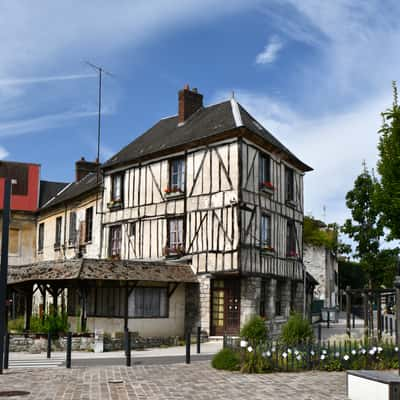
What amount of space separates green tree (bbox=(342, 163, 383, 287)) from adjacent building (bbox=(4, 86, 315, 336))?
261cm

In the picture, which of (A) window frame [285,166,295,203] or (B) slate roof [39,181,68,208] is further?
(B) slate roof [39,181,68,208]

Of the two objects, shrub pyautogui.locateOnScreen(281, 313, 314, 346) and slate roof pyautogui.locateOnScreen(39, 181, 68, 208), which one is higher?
slate roof pyautogui.locateOnScreen(39, 181, 68, 208)

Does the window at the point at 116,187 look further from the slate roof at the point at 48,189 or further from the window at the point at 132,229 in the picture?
the slate roof at the point at 48,189

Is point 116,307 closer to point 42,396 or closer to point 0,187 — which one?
point 42,396

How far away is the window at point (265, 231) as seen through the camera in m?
19.7

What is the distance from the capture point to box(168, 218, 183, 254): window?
65.7ft

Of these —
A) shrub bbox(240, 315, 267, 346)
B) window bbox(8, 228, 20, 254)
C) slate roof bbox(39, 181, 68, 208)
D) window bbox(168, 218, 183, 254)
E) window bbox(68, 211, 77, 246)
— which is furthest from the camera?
slate roof bbox(39, 181, 68, 208)

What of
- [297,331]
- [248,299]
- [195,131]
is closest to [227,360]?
[297,331]

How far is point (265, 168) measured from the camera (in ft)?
66.8

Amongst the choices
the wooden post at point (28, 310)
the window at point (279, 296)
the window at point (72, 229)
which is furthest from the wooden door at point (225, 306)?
the window at point (72, 229)

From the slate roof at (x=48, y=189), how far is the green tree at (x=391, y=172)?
2184cm

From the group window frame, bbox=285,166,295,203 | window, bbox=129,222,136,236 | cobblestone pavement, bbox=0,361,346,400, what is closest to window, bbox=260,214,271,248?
window frame, bbox=285,166,295,203

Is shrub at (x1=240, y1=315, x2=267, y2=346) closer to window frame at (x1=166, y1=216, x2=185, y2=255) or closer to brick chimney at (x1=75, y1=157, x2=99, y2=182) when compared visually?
window frame at (x1=166, y1=216, x2=185, y2=255)

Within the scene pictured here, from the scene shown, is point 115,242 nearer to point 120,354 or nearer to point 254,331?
point 120,354
